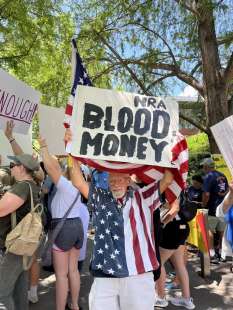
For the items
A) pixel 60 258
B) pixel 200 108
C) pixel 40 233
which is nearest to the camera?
pixel 40 233

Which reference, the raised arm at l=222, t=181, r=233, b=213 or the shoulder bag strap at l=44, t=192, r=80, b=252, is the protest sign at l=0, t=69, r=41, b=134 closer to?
the shoulder bag strap at l=44, t=192, r=80, b=252

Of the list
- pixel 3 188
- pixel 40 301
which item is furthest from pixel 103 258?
pixel 40 301

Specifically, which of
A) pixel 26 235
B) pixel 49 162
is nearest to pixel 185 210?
pixel 49 162

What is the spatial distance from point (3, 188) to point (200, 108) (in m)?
9.47

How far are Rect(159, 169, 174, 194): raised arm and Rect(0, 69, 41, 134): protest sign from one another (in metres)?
2.36

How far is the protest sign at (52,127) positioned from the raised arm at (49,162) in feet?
1.79

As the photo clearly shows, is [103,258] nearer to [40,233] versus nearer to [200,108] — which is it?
[40,233]

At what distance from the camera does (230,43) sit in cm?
1095

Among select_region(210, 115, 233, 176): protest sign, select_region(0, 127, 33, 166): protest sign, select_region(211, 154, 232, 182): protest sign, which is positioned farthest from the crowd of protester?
select_region(211, 154, 232, 182): protest sign

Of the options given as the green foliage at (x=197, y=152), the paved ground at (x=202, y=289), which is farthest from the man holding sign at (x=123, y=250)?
the green foliage at (x=197, y=152)

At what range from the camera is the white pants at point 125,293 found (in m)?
3.23

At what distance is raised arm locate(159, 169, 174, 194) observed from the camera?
341cm

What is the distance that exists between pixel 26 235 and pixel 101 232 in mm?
879

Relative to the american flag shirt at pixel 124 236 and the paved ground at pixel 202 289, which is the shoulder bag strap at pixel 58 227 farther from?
the american flag shirt at pixel 124 236
